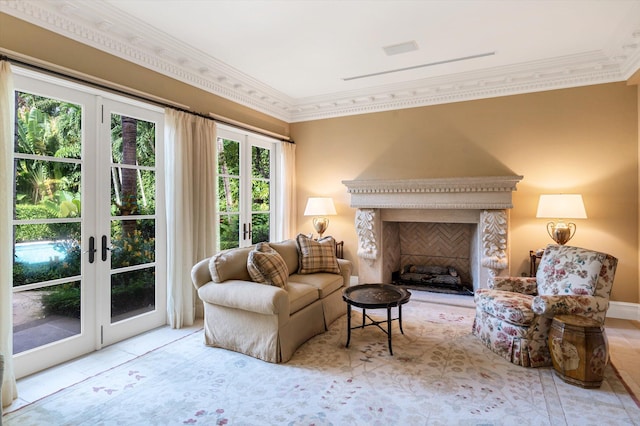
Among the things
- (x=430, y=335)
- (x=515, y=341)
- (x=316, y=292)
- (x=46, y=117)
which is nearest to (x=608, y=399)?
(x=515, y=341)

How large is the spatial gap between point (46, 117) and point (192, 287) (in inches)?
84.0

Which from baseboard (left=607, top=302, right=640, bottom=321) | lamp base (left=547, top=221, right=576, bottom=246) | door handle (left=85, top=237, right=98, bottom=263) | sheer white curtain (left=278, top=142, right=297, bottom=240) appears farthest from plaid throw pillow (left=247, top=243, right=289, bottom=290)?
baseboard (left=607, top=302, right=640, bottom=321)

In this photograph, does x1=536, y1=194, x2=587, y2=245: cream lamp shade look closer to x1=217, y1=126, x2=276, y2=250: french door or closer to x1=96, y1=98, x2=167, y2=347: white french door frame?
x1=217, y1=126, x2=276, y2=250: french door

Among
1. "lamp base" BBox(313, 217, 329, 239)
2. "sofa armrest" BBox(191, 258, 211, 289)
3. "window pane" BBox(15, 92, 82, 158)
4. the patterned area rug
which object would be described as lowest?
the patterned area rug

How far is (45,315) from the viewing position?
9.16ft

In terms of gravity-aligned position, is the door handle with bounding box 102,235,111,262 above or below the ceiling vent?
below

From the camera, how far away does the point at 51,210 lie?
281cm

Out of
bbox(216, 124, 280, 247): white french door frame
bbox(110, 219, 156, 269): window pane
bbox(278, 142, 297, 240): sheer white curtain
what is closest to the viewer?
bbox(110, 219, 156, 269): window pane

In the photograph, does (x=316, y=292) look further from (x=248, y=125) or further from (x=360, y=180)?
(x=248, y=125)

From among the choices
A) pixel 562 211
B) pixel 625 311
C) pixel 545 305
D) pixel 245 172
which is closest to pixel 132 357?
pixel 245 172

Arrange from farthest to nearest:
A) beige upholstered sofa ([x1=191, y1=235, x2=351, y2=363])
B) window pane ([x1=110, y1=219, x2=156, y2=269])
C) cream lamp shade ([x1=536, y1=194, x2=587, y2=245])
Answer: cream lamp shade ([x1=536, y1=194, x2=587, y2=245]) < window pane ([x1=110, y1=219, x2=156, y2=269]) < beige upholstered sofa ([x1=191, y1=235, x2=351, y2=363])

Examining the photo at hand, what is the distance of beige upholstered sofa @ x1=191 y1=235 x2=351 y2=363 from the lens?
288 cm

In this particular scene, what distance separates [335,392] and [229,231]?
289 cm

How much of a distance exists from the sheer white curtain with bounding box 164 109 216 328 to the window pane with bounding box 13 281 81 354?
91 cm
